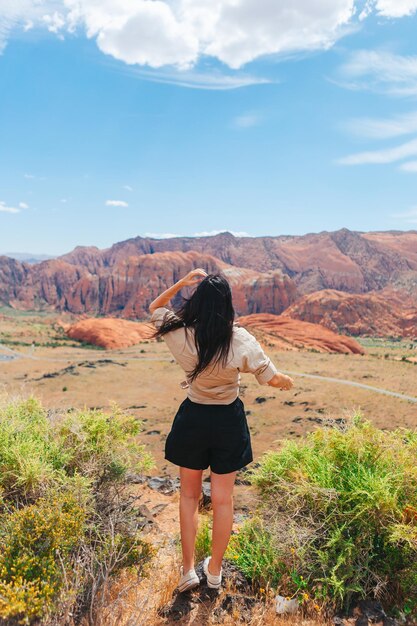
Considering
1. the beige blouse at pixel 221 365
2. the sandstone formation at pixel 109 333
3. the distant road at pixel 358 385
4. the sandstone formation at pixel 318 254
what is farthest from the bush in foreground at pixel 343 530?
the sandstone formation at pixel 318 254

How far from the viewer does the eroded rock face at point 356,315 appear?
6581 cm

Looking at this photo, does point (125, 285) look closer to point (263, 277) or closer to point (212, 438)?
point (263, 277)

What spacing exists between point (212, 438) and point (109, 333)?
47764 millimetres

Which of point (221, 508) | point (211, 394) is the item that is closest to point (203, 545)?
point (221, 508)

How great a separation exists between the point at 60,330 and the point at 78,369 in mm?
37819

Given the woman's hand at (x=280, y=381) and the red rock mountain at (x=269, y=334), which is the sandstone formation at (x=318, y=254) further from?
the woman's hand at (x=280, y=381)

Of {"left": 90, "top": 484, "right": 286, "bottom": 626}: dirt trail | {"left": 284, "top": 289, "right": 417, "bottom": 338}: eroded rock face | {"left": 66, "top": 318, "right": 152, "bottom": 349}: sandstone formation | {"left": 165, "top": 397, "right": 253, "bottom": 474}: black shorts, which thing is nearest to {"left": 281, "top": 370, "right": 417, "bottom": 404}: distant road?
{"left": 90, "top": 484, "right": 286, "bottom": 626}: dirt trail

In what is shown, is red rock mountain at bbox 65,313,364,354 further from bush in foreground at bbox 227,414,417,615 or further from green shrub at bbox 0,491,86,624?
green shrub at bbox 0,491,86,624

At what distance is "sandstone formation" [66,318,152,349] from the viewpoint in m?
47.3

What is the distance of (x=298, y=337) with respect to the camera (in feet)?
146

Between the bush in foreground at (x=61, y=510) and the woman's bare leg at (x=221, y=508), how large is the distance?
69 centimetres

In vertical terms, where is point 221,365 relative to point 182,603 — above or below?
above

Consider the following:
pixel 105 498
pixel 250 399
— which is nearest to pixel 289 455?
pixel 105 498

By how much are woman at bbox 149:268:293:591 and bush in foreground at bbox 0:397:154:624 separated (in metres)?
0.67
